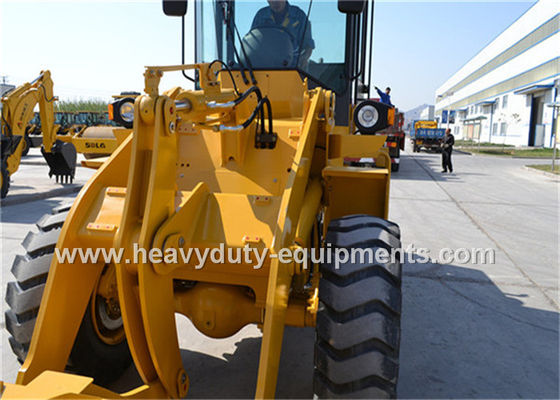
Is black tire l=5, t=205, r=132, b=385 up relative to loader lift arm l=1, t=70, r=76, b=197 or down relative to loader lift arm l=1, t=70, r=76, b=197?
down

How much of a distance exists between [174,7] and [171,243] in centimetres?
228

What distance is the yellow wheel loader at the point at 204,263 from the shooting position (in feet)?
6.94

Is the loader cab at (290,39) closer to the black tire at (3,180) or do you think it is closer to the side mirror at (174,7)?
the side mirror at (174,7)

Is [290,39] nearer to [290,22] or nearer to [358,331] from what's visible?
[290,22]

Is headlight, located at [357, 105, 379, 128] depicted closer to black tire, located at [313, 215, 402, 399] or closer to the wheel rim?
black tire, located at [313, 215, 402, 399]

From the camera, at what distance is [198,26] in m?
4.10

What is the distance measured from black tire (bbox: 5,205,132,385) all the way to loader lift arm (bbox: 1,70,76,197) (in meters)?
7.58

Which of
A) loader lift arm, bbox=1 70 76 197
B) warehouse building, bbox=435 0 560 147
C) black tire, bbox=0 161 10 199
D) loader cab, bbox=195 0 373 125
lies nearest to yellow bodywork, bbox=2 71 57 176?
loader lift arm, bbox=1 70 76 197

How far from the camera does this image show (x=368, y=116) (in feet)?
10.3

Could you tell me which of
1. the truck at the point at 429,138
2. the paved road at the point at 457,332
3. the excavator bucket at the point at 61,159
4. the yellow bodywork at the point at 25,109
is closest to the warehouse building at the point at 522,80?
the truck at the point at 429,138

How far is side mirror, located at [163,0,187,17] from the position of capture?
3.52 metres

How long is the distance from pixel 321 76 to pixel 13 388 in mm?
3410

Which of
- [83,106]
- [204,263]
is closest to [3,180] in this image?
[204,263]

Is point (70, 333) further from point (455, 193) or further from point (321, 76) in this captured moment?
point (455, 193)
